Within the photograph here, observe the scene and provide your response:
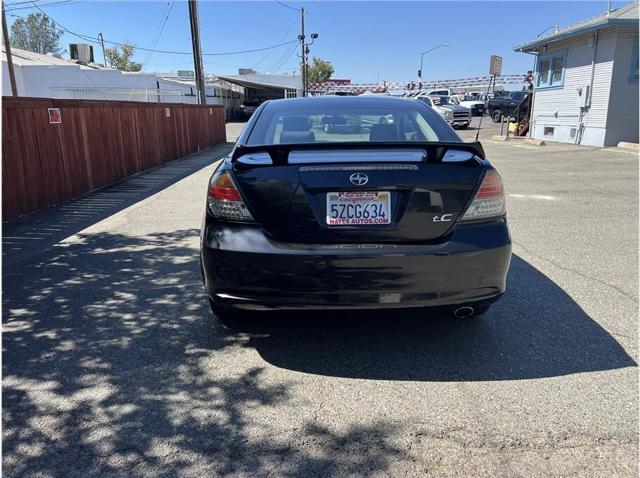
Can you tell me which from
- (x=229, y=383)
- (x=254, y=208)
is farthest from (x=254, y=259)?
(x=229, y=383)

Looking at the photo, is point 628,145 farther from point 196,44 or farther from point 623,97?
point 196,44

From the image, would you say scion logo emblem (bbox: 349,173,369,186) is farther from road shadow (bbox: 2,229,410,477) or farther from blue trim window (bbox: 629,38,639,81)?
blue trim window (bbox: 629,38,639,81)

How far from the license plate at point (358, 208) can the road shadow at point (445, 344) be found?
1.90 feet

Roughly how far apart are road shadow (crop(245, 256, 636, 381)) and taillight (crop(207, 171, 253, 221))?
786 mm

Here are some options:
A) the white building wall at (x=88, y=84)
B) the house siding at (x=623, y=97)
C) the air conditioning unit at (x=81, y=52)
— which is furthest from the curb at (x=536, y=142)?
the air conditioning unit at (x=81, y=52)

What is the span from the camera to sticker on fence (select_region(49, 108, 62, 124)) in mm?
7834

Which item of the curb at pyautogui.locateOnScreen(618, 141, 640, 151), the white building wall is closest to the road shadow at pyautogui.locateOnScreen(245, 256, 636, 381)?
the curb at pyautogui.locateOnScreen(618, 141, 640, 151)

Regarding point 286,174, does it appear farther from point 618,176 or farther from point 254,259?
point 618,176

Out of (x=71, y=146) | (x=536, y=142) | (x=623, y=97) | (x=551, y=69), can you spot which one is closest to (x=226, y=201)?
(x=71, y=146)

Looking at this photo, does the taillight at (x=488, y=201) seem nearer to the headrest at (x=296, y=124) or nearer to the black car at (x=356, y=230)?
the black car at (x=356, y=230)

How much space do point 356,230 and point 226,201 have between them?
2.56ft

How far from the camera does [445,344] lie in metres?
3.39

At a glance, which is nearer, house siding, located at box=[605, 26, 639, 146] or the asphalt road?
the asphalt road

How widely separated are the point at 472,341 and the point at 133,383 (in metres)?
2.14
